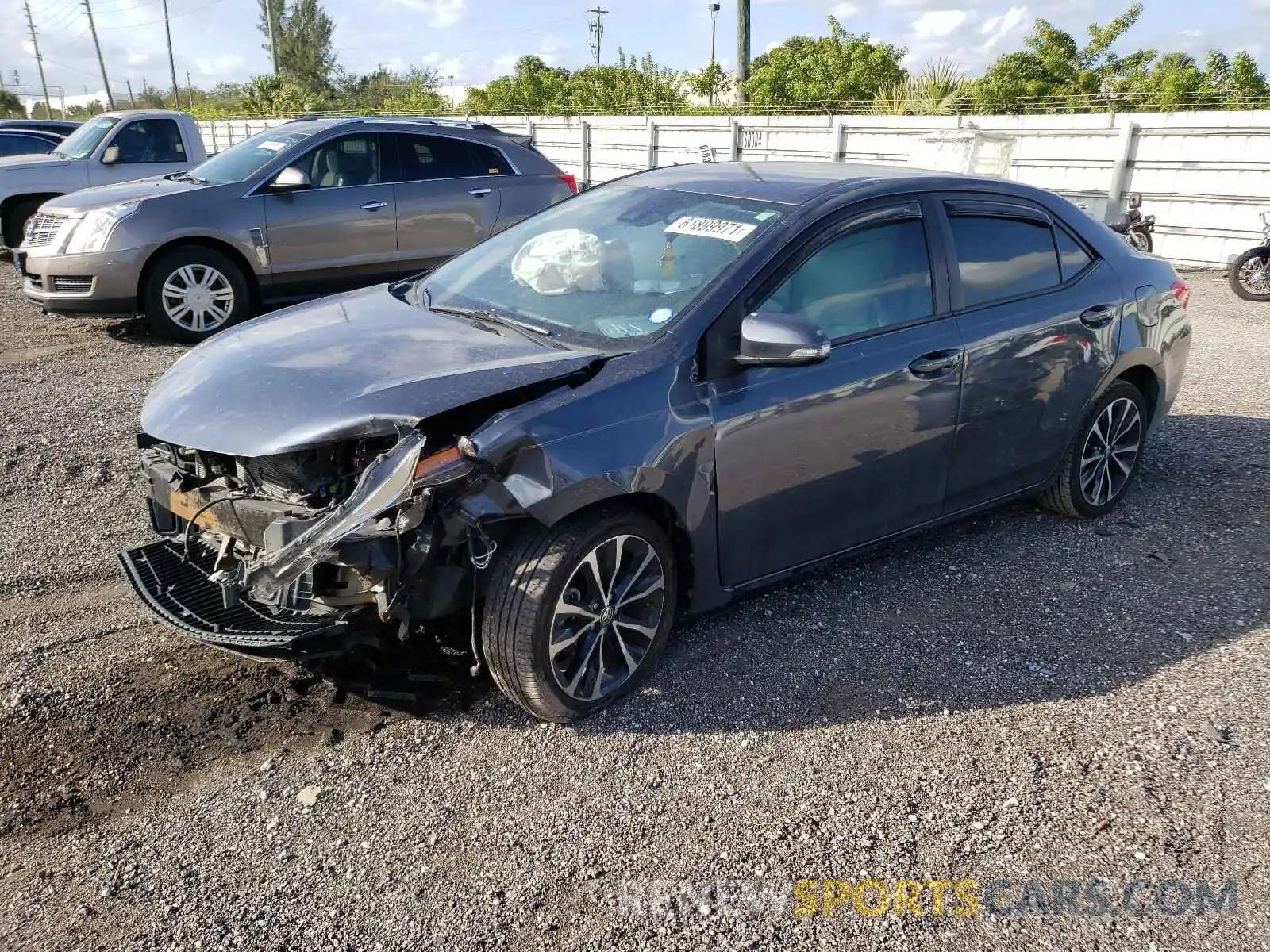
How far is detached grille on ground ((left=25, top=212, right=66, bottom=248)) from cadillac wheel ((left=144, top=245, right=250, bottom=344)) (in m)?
0.97

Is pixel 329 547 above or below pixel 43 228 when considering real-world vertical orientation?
below

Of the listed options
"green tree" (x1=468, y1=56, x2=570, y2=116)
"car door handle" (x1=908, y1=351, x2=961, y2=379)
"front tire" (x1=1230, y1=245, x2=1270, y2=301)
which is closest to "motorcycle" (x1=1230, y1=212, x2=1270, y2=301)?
"front tire" (x1=1230, y1=245, x2=1270, y2=301)

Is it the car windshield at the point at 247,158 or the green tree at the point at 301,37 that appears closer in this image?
the car windshield at the point at 247,158

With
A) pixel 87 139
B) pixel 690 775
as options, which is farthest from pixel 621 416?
pixel 87 139

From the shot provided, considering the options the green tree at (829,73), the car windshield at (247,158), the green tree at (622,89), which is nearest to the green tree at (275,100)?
the green tree at (622,89)

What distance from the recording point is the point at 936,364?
3990mm

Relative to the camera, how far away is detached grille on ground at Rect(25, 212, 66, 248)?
8.31 m

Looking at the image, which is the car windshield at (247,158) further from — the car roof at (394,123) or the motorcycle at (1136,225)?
the motorcycle at (1136,225)

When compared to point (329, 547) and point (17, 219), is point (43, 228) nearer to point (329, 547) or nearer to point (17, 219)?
point (17, 219)

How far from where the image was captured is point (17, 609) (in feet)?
13.1

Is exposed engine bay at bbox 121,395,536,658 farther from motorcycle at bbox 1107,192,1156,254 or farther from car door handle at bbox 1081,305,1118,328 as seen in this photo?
motorcycle at bbox 1107,192,1156,254

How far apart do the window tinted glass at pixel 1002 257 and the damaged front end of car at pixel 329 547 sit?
244 cm

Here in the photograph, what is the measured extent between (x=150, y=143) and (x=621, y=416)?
443 inches

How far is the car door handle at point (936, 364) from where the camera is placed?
394 centimetres
